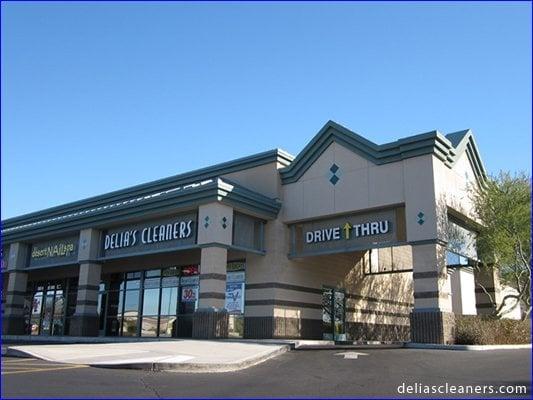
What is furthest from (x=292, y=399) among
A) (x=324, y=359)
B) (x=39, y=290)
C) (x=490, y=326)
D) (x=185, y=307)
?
(x=39, y=290)

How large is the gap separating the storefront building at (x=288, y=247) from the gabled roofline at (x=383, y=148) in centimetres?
5

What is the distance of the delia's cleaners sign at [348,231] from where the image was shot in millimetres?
21983

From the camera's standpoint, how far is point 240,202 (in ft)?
74.8

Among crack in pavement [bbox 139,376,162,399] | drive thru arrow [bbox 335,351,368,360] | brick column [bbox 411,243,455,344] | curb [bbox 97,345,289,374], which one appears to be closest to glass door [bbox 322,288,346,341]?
brick column [bbox 411,243,455,344]

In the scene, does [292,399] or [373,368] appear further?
[373,368]

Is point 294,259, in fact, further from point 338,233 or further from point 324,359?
point 324,359

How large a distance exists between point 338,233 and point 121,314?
13082 mm

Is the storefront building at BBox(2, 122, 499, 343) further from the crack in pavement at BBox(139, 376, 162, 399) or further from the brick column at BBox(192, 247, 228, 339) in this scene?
the crack in pavement at BBox(139, 376, 162, 399)

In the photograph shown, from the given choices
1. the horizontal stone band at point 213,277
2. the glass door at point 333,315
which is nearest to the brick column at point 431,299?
the glass door at point 333,315

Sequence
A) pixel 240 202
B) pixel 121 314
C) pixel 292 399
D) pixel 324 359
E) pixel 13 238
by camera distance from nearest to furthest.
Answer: pixel 292 399 < pixel 324 359 < pixel 240 202 < pixel 121 314 < pixel 13 238

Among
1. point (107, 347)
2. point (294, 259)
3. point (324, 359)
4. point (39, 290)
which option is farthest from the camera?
point (39, 290)

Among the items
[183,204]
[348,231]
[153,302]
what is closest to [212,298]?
[183,204]

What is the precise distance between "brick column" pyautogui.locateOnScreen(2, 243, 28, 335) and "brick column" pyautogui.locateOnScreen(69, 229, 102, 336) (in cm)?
597

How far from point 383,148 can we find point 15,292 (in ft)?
73.4
